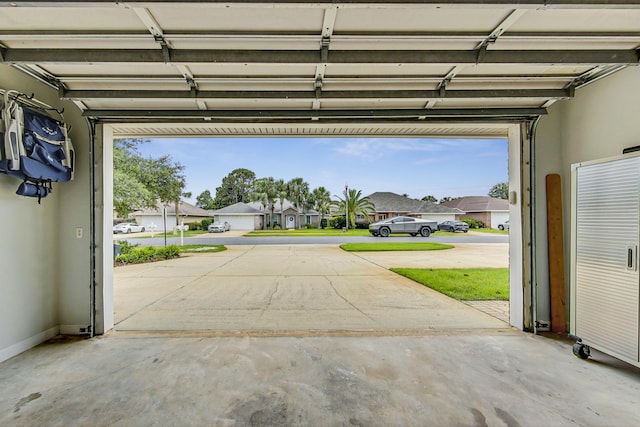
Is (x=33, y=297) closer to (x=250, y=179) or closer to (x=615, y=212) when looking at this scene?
(x=615, y=212)

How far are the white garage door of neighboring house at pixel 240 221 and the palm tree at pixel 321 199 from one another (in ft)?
26.3

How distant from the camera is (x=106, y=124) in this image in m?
3.49

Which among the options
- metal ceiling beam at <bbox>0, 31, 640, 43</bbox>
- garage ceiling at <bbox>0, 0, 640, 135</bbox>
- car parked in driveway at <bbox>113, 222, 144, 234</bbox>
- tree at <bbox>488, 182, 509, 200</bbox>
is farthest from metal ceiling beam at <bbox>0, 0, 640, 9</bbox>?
tree at <bbox>488, 182, 509, 200</bbox>

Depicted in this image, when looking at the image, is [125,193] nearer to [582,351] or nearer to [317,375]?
[317,375]

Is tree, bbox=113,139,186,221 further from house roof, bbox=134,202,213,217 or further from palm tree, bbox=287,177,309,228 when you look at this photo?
palm tree, bbox=287,177,309,228

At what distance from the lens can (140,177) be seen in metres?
10.7

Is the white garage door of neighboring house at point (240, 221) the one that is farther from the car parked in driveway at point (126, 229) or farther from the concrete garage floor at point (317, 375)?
the concrete garage floor at point (317, 375)

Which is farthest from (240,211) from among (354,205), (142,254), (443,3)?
(443,3)

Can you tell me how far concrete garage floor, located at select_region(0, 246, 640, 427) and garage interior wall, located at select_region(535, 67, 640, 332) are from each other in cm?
110

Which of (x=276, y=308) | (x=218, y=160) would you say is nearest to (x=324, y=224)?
(x=218, y=160)

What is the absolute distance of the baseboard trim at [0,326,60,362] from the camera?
278cm

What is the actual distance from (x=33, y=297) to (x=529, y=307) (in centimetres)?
575

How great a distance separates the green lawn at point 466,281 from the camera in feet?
16.8

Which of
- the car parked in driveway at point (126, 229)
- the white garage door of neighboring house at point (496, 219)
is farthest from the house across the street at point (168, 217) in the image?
the white garage door of neighboring house at point (496, 219)
